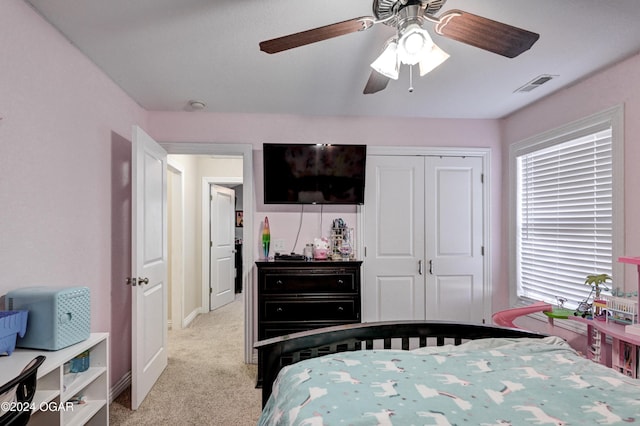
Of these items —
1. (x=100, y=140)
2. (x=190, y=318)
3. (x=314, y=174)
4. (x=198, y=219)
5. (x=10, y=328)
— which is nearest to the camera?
(x=10, y=328)

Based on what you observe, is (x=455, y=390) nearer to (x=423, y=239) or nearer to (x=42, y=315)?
(x=42, y=315)

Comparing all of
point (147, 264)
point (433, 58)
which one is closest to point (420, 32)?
point (433, 58)

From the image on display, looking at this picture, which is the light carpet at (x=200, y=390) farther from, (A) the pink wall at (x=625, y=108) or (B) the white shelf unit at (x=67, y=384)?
(A) the pink wall at (x=625, y=108)

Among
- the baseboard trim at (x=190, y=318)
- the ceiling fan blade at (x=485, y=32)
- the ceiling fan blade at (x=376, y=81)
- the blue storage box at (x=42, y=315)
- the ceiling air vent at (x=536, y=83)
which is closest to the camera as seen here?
the ceiling fan blade at (x=485, y=32)

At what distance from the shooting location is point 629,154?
7.27 ft

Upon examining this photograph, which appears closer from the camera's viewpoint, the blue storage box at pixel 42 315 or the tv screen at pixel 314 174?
the blue storage box at pixel 42 315

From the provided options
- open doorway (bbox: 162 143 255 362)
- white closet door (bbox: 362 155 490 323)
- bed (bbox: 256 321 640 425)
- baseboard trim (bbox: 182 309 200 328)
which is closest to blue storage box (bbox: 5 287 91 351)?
bed (bbox: 256 321 640 425)

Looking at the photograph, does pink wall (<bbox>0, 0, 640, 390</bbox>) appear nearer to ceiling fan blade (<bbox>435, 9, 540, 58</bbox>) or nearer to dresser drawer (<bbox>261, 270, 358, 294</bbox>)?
dresser drawer (<bbox>261, 270, 358, 294</bbox>)

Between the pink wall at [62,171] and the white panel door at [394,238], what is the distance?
7.23 feet

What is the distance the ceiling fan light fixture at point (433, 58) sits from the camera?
1430 mm

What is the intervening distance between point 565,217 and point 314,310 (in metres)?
2.22

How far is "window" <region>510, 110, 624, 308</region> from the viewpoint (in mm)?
2365

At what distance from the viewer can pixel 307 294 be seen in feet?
9.64

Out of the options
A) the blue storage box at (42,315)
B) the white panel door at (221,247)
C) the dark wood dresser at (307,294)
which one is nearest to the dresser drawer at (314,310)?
the dark wood dresser at (307,294)
